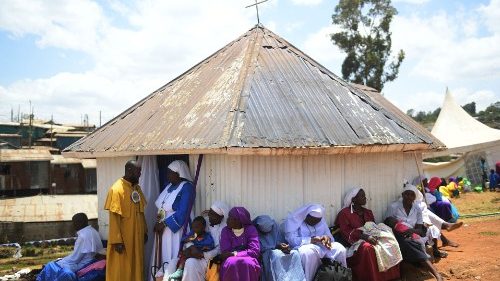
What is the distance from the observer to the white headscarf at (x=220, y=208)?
223 inches

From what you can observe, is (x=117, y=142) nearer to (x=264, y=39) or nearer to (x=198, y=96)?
(x=198, y=96)

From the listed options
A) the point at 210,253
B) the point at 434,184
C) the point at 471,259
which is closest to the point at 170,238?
the point at 210,253

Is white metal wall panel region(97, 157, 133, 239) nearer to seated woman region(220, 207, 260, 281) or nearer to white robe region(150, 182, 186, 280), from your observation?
white robe region(150, 182, 186, 280)

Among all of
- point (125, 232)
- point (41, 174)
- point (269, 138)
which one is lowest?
point (125, 232)

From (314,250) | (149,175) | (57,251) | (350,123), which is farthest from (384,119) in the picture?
(57,251)

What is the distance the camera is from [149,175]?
7.05 m

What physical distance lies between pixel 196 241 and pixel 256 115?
1.96 metres

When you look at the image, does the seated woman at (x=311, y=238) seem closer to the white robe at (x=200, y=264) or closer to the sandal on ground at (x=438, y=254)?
the white robe at (x=200, y=264)

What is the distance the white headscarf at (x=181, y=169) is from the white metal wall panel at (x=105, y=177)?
5.22ft

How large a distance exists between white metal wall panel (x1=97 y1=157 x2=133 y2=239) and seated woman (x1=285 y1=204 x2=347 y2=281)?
10.9 ft

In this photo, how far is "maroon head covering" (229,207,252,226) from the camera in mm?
5414

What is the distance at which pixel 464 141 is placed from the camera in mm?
20250

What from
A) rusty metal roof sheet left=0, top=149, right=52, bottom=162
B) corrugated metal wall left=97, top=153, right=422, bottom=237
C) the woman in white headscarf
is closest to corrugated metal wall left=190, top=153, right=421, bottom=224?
corrugated metal wall left=97, top=153, right=422, bottom=237

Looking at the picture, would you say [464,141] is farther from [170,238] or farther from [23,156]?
[23,156]
